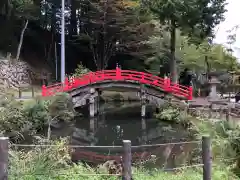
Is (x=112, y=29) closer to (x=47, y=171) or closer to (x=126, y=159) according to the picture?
(x=47, y=171)

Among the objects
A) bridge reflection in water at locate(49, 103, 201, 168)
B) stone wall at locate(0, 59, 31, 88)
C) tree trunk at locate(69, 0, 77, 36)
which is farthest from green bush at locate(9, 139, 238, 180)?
tree trunk at locate(69, 0, 77, 36)

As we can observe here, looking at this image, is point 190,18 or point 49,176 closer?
point 49,176

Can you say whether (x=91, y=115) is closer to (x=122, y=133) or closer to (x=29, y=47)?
(x=122, y=133)

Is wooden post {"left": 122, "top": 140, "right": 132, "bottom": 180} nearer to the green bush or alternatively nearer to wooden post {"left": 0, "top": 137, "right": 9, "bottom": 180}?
the green bush

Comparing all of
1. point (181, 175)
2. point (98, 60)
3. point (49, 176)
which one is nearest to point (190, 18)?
point (98, 60)

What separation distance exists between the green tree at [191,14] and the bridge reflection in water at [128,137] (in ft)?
21.6

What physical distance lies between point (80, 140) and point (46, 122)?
2.31 m

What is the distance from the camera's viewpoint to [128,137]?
16.8 meters

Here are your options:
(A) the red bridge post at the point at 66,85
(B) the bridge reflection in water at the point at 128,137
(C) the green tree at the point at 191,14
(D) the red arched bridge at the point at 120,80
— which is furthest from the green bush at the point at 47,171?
(C) the green tree at the point at 191,14

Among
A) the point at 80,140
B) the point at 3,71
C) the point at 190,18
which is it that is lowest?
the point at 80,140

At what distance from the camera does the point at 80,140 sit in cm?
1655

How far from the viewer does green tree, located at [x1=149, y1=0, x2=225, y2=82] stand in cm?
2227

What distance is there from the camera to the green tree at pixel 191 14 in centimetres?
2227

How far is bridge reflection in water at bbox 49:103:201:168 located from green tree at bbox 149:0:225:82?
21.6ft
